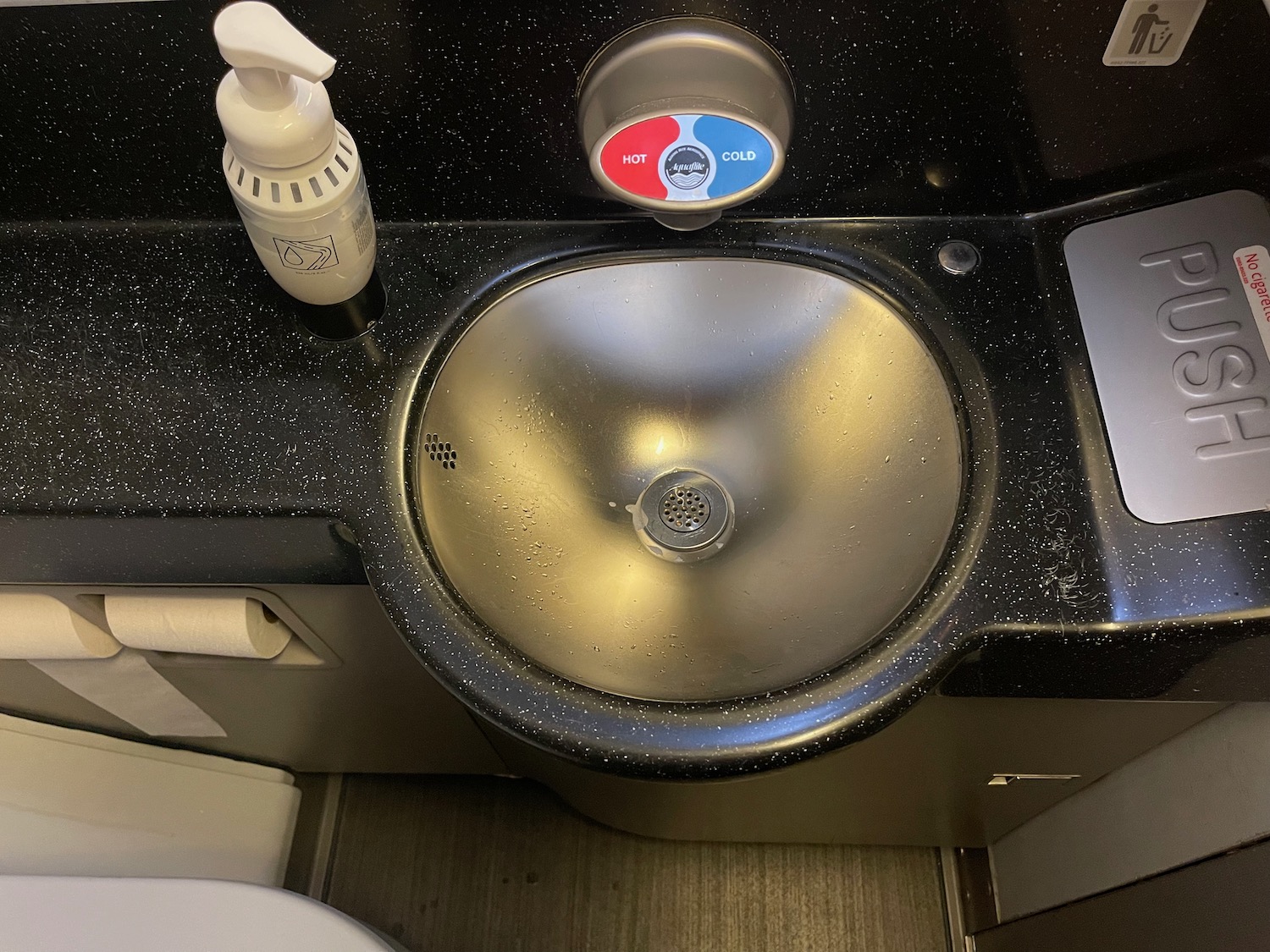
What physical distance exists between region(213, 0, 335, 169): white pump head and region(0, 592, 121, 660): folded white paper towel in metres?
0.43

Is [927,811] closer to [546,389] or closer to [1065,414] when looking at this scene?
[1065,414]

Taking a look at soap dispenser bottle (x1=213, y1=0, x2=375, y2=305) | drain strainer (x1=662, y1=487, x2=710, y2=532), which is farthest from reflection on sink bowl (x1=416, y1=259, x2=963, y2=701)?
soap dispenser bottle (x1=213, y1=0, x2=375, y2=305)

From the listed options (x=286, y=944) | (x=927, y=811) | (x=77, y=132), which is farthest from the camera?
(x=927, y=811)

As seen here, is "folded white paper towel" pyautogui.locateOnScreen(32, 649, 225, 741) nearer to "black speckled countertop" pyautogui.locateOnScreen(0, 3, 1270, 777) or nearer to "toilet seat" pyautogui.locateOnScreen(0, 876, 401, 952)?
"toilet seat" pyautogui.locateOnScreen(0, 876, 401, 952)

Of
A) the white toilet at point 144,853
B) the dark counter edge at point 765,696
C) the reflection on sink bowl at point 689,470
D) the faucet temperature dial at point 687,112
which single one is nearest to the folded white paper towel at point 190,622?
→ the dark counter edge at point 765,696

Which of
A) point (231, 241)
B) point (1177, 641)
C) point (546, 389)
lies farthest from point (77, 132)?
point (1177, 641)

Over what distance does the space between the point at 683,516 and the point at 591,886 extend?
0.78 m

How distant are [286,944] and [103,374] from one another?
545 mm

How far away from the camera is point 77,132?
0.71 meters

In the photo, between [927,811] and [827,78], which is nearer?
[827,78]

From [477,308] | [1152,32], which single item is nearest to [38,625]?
[477,308]

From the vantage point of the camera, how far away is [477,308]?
73 cm

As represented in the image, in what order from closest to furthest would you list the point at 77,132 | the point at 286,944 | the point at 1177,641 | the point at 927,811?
1. the point at 1177,641
2. the point at 77,132
3. the point at 286,944
4. the point at 927,811

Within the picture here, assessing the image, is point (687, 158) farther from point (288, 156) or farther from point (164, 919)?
point (164, 919)
